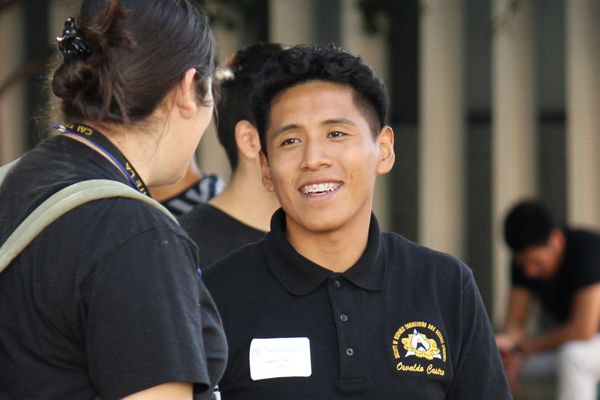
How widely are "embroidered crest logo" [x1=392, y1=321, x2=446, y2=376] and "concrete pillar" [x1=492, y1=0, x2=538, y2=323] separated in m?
3.46

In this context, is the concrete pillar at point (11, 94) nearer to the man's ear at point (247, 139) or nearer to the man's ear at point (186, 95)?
the man's ear at point (247, 139)

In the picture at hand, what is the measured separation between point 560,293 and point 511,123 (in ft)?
3.93

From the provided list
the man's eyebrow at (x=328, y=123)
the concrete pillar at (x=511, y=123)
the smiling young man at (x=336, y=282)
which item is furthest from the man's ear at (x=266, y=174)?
the concrete pillar at (x=511, y=123)

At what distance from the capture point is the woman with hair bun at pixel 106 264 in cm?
102

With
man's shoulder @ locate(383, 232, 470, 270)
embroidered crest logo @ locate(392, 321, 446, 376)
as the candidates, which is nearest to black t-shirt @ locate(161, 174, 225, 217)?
man's shoulder @ locate(383, 232, 470, 270)

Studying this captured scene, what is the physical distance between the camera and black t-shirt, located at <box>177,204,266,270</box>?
6.54ft

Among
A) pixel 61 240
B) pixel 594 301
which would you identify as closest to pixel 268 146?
pixel 61 240

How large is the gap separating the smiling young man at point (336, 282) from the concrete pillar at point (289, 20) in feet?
11.8

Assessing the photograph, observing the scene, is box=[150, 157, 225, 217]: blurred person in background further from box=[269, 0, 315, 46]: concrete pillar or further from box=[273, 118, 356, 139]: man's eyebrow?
box=[269, 0, 315, 46]: concrete pillar

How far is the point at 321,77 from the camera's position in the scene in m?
1.70

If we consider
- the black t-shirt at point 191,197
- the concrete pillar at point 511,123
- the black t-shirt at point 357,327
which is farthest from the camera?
the concrete pillar at point 511,123

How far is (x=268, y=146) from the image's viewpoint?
1741 mm

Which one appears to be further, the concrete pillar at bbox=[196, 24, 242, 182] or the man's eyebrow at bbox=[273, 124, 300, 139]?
the concrete pillar at bbox=[196, 24, 242, 182]

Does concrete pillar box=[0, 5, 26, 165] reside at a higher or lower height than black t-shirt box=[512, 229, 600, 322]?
higher
